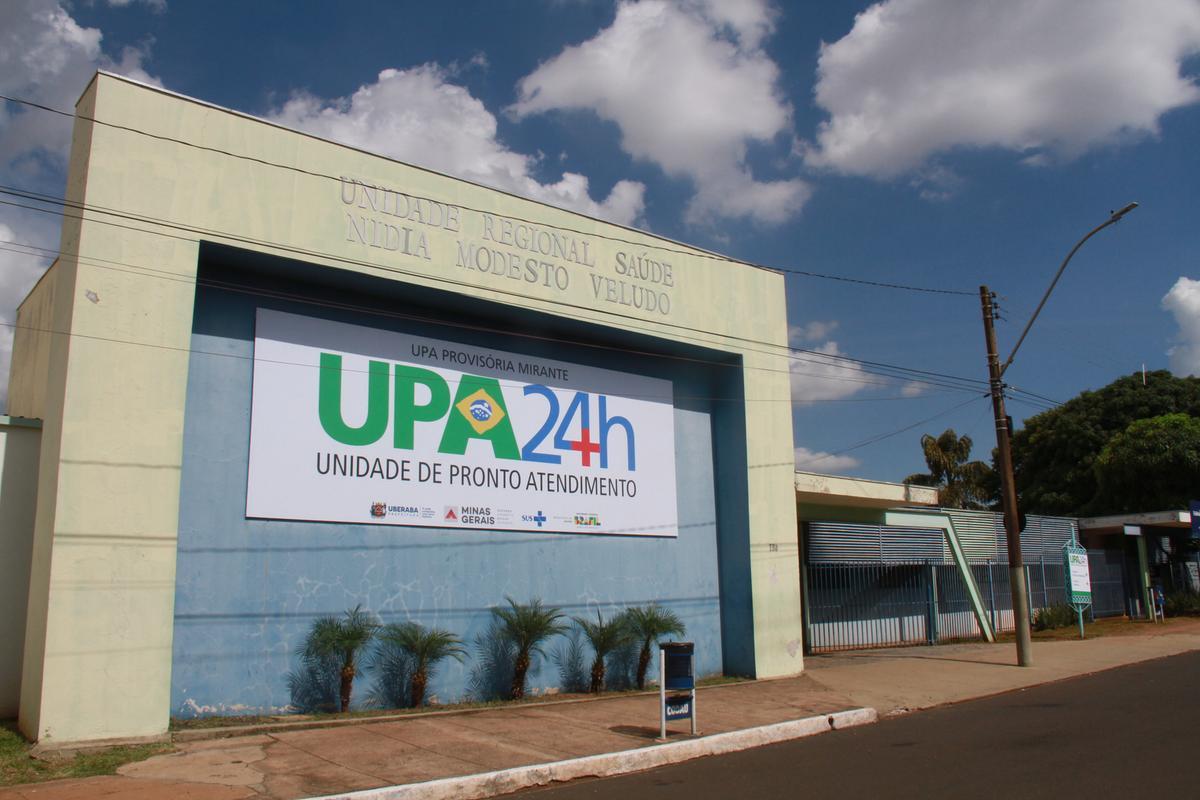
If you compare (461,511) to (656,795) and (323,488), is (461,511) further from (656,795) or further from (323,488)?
(656,795)

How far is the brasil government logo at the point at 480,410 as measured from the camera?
49.2 ft

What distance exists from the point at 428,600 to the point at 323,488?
7.67 feet

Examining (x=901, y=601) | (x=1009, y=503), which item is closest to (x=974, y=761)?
(x=1009, y=503)

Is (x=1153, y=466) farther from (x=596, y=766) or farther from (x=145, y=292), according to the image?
(x=145, y=292)

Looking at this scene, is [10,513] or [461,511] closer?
[10,513]

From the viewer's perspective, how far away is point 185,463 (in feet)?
39.8

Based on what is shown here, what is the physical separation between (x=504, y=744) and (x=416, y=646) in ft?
9.65

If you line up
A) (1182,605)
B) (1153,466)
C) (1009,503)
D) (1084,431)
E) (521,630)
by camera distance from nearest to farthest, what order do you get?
(521,630)
(1009,503)
(1182,605)
(1153,466)
(1084,431)

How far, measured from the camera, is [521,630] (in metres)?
14.4

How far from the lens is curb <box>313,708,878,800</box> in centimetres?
850

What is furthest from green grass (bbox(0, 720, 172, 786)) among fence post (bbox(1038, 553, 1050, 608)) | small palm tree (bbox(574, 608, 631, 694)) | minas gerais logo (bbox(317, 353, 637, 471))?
fence post (bbox(1038, 553, 1050, 608))

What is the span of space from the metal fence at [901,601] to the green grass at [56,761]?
15430 millimetres

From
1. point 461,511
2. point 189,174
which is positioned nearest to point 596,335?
point 461,511

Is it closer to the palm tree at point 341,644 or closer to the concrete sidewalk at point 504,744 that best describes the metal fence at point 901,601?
the concrete sidewalk at point 504,744
